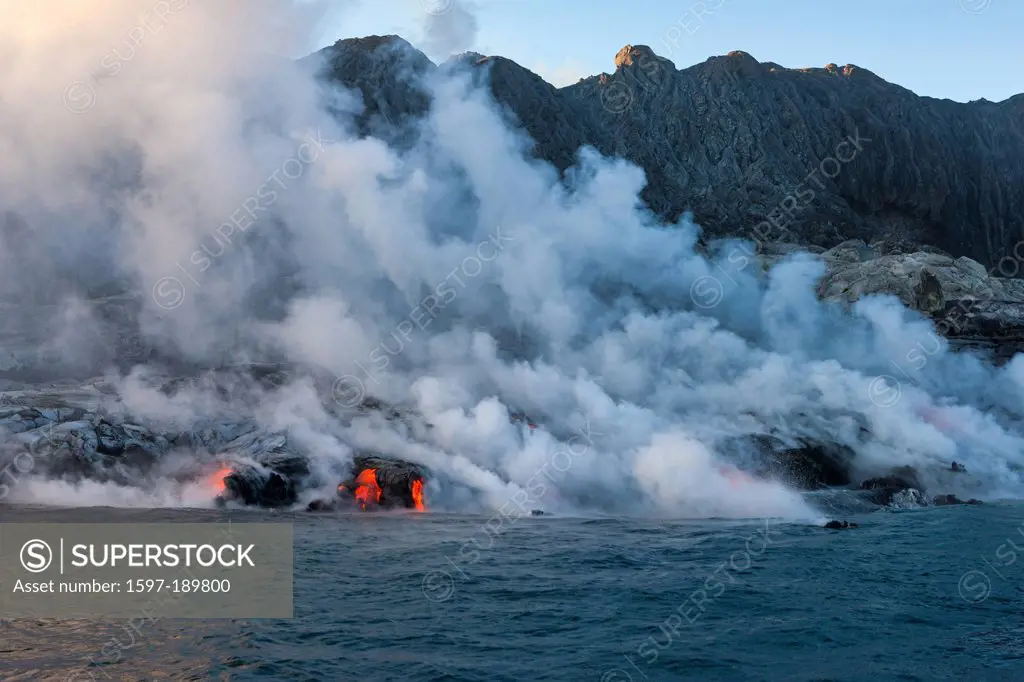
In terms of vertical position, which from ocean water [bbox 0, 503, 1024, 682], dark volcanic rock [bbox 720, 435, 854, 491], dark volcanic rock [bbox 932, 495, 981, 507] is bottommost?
ocean water [bbox 0, 503, 1024, 682]

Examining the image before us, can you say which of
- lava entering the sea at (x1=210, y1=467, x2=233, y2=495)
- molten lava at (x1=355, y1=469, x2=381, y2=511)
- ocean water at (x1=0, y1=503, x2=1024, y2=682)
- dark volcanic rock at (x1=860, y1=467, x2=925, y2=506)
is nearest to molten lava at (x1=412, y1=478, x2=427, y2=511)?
molten lava at (x1=355, y1=469, x2=381, y2=511)

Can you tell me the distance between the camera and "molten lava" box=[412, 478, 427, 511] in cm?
4788

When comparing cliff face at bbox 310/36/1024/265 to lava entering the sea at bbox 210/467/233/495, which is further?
cliff face at bbox 310/36/1024/265

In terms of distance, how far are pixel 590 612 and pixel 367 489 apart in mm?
21561

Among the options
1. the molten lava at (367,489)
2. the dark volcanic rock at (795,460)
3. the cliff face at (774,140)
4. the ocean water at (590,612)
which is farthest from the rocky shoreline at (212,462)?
the cliff face at (774,140)

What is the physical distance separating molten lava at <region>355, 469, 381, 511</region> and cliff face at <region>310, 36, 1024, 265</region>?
85.8 metres

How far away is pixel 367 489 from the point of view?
47.8 meters

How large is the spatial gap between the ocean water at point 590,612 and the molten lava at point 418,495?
183 inches

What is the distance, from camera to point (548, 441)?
5388 centimetres

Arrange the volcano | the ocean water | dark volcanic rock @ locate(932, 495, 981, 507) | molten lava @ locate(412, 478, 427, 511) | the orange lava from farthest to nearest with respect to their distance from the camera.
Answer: dark volcanic rock @ locate(932, 495, 981, 507) < molten lava @ locate(412, 478, 427, 511) < the volcano < the orange lava < the ocean water

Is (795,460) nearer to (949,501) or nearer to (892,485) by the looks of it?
(892,485)

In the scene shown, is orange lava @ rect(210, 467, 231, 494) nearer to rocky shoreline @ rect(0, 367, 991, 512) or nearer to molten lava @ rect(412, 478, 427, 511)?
rocky shoreline @ rect(0, 367, 991, 512)

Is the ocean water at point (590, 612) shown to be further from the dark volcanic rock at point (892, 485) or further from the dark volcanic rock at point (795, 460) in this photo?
the dark volcanic rock at point (795, 460)

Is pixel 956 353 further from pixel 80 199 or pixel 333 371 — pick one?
pixel 80 199
